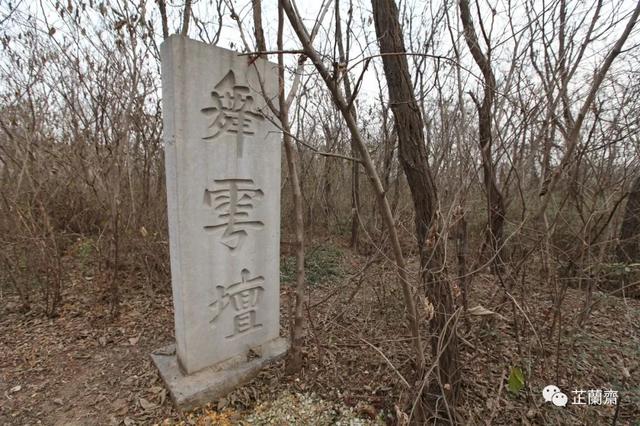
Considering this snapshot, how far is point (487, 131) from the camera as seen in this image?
2.51 meters

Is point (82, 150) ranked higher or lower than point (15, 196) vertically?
higher

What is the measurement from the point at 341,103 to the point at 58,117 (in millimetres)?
4474

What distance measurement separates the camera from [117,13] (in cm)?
317

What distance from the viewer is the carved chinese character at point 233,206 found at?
2.07 metres

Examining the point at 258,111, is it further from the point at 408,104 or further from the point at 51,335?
the point at 51,335

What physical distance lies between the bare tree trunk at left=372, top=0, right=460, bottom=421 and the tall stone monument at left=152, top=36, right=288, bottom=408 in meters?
0.89

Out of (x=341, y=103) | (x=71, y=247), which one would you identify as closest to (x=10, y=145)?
(x=71, y=247)

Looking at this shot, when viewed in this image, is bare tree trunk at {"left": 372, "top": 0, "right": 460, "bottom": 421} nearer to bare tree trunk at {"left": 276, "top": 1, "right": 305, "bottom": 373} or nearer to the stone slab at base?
bare tree trunk at {"left": 276, "top": 1, "right": 305, "bottom": 373}

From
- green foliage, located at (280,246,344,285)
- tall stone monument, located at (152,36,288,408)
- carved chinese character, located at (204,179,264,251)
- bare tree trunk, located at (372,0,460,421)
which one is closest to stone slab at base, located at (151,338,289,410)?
tall stone monument, located at (152,36,288,408)

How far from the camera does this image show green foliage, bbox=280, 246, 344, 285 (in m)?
4.43

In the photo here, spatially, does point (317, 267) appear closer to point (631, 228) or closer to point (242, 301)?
point (242, 301)

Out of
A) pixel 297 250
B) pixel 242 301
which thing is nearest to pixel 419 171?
pixel 297 250

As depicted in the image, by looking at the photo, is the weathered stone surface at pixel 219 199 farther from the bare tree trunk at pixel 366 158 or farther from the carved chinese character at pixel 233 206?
the bare tree trunk at pixel 366 158

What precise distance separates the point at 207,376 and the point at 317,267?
2712mm
